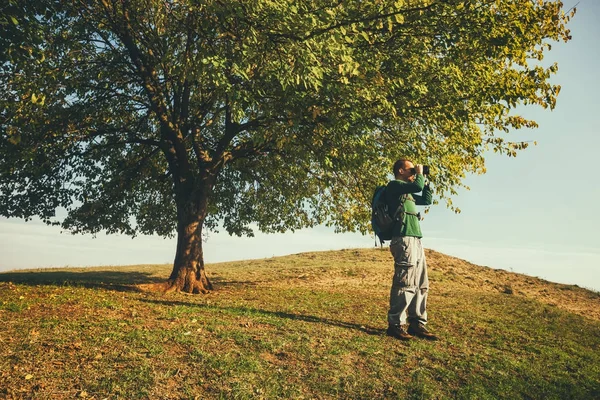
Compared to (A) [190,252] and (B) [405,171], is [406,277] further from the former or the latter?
(A) [190,252]

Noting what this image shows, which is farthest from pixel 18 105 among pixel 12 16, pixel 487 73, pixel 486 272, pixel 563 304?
pixel 486 272

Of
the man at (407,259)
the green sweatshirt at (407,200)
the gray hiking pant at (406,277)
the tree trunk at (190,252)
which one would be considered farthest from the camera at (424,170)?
the tree trunk at (190,252)

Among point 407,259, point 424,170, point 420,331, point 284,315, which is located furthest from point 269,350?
point 424,170

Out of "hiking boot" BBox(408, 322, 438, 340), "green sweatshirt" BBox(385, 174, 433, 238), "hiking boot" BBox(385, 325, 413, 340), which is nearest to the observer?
"green sweatshirt" BBox(385, 174, 433, 238)

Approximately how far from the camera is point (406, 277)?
32.1 feet

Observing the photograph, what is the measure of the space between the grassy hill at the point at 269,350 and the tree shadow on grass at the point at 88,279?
5.20 feet

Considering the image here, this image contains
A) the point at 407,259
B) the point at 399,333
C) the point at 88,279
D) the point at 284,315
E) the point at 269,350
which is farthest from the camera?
the point at 88,279

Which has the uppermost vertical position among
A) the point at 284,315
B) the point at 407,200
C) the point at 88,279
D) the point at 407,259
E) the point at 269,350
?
the point at 407,200

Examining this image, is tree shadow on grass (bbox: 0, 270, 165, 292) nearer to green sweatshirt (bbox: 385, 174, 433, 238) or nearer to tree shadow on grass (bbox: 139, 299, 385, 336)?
tree shadow on grass (bbox: 139, 299, 385, 336)

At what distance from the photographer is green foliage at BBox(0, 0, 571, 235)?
38.0 feet

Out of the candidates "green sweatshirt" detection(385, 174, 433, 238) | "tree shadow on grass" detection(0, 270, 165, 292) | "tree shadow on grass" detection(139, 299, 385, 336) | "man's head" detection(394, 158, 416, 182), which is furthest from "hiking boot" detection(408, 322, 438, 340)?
"tree shadow on grass" detection(0, 270, 165, 292)

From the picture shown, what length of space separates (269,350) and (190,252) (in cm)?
986

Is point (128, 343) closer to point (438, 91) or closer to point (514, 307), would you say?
point (438, 91)

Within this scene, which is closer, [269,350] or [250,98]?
[269,350]
